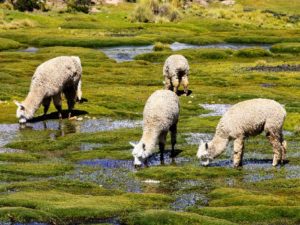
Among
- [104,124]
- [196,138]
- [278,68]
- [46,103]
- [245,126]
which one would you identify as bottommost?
[278,68]

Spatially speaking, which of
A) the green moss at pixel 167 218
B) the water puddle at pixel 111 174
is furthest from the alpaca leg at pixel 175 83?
the green moss at pixel 167 218

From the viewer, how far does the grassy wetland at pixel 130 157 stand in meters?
22.2

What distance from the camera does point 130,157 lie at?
30984mm

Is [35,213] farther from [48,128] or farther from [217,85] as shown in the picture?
[217,85]

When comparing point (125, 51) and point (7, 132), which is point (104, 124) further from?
point (125, 51)

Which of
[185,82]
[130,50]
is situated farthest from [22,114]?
[130,50]

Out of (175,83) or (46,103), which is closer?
(46,103)

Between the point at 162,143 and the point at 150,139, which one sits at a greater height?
the point at 150,139

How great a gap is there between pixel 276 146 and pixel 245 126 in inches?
59.9

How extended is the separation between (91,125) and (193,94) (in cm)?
1375

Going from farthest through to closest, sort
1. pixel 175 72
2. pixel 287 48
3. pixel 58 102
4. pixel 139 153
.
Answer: pixel 287 48, pixel 175 72, pixel 58 102, pixel 139 153

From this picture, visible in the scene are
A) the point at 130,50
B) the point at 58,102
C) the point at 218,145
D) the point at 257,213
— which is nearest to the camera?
the point at 257,213

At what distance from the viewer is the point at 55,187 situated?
25766 millimetres

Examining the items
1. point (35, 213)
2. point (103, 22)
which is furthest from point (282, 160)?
point (103, 22)
